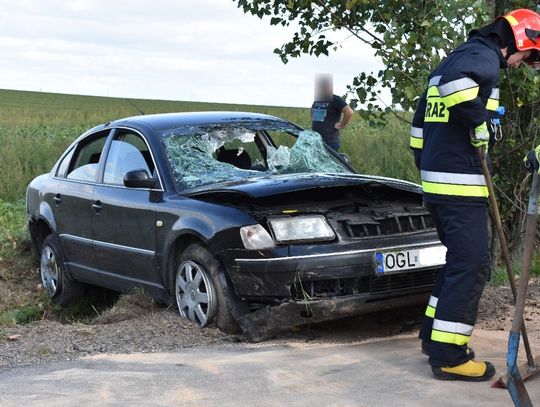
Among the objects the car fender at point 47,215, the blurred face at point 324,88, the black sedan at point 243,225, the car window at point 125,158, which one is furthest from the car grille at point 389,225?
the blurred face at point 324,88

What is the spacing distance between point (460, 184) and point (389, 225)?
132cm

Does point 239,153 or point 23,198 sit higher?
point 239,153

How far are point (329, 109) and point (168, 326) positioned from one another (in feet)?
20.8

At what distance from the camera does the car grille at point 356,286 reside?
241 inches

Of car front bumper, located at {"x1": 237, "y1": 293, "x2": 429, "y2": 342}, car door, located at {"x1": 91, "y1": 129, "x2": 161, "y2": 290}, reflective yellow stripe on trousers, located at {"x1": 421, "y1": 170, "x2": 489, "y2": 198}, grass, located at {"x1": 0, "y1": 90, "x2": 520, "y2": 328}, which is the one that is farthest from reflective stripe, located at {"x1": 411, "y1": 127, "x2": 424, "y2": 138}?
grass, located at {"x1": 0, "y1": 90, "x2": 520, "y2": 328}

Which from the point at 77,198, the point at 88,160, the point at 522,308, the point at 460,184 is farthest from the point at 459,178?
the point at 88,160

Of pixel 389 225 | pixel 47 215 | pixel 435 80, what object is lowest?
pixel 47 215

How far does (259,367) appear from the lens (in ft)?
17.8

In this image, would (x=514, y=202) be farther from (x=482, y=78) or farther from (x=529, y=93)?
(x=482, y=78)

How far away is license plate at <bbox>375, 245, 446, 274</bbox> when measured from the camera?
6176mm

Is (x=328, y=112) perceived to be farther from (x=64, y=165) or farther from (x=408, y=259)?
(x=408, y=259)

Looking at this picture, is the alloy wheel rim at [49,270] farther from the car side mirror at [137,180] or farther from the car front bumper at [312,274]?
the car front bumper at [312,274]

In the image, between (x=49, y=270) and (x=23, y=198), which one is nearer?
(x=49, y=270)

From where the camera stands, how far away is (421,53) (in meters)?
8.07
